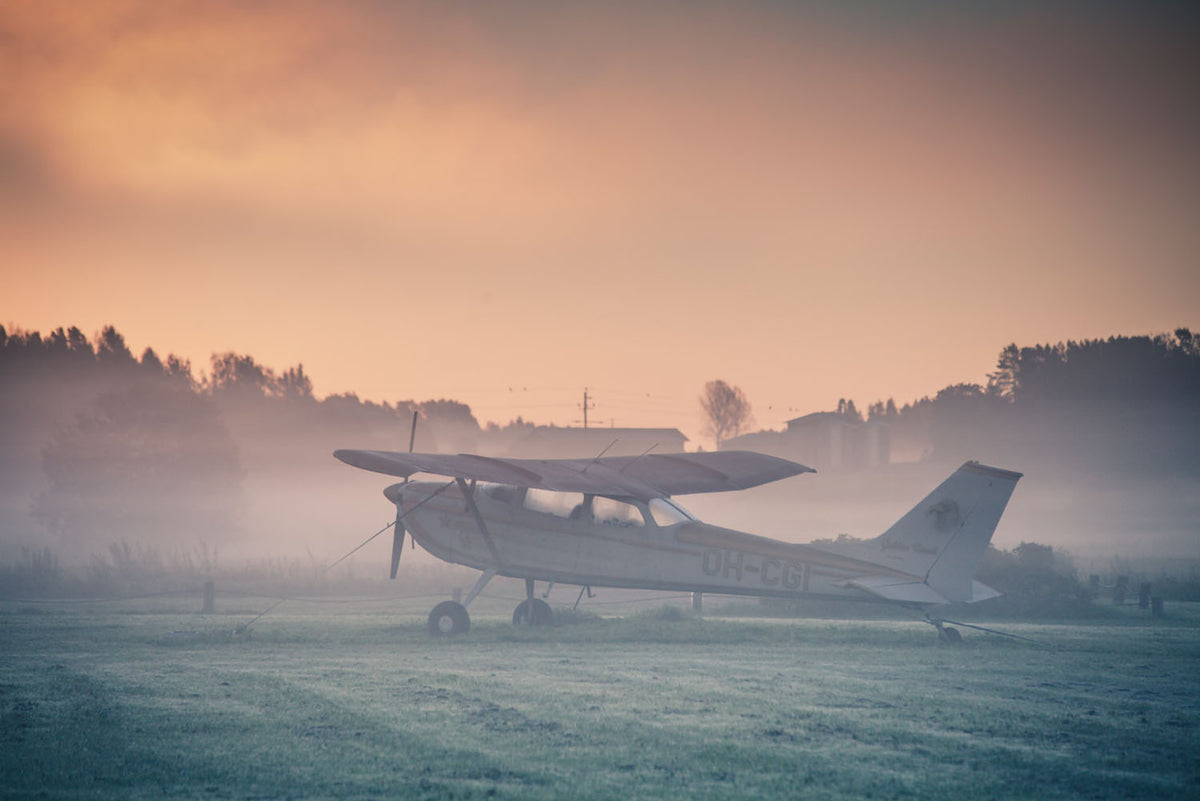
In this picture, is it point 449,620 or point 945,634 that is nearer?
point 945,634

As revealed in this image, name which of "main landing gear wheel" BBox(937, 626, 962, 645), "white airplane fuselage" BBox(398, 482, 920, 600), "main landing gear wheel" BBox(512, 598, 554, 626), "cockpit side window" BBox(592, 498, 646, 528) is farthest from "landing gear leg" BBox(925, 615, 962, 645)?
"main landing gear wheel" BBox(512, 598, 554, 626)

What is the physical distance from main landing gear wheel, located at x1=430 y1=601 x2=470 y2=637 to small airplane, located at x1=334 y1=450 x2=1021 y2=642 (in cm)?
2

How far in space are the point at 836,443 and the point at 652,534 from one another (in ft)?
247

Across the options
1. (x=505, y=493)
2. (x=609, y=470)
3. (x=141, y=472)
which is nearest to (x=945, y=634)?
(x=609, y=470)

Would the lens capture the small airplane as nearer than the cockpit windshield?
Yes

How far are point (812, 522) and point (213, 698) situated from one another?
61.9 meters

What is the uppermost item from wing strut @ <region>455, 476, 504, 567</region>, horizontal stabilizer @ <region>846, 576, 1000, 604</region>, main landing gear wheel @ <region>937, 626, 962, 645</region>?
wing strut @ <region>455, 476, 504, 567</region>

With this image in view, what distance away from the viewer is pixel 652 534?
15.3m

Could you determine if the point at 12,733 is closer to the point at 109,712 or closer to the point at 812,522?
the point at 109,712

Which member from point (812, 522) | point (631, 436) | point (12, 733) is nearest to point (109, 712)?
point (12, 733)

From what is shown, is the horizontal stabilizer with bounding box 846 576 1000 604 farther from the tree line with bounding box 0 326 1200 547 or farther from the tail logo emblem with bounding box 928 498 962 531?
the tree line with bounding box 0 326 1200 547

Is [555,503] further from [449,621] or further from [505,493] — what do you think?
[449,621]

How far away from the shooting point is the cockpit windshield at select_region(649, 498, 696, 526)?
1542 cm

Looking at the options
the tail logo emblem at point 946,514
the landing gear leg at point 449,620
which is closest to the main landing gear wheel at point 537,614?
the landing gear leg at point 449,620
